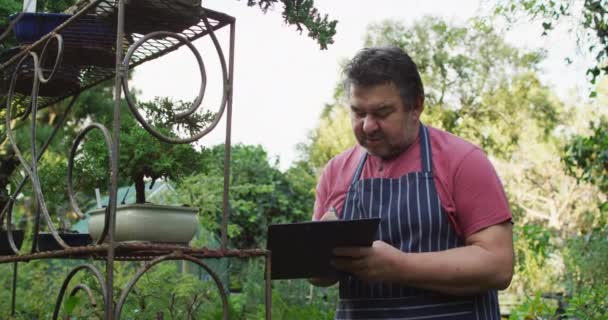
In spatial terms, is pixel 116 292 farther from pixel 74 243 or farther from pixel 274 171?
pixel 274 171

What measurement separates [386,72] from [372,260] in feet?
1.68

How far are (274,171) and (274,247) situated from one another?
12.3 metres

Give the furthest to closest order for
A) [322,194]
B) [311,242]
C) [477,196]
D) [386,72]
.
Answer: [322,194]
[386,72]
[477,196]
[311,242]

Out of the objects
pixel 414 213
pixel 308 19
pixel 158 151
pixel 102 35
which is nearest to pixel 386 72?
pixel 308 19

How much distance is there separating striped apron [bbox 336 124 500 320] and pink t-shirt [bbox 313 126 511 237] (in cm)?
2

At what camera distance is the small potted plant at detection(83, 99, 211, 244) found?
1596 millimetres

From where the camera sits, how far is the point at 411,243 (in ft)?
6.10

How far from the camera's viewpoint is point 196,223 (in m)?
1.73

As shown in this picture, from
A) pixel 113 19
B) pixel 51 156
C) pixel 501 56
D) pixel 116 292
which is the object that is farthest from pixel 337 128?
pixel 113 19

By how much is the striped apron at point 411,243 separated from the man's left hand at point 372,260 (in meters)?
0.14

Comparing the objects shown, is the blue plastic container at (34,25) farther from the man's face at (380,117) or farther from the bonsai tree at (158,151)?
the man's face at (380,117)

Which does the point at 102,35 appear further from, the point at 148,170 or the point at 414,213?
the point at 414,213

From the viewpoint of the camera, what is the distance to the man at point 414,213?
1735 millimetres

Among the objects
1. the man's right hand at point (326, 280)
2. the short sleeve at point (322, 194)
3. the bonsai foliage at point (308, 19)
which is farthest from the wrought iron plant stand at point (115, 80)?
the short sleeve at point (322, 194)
